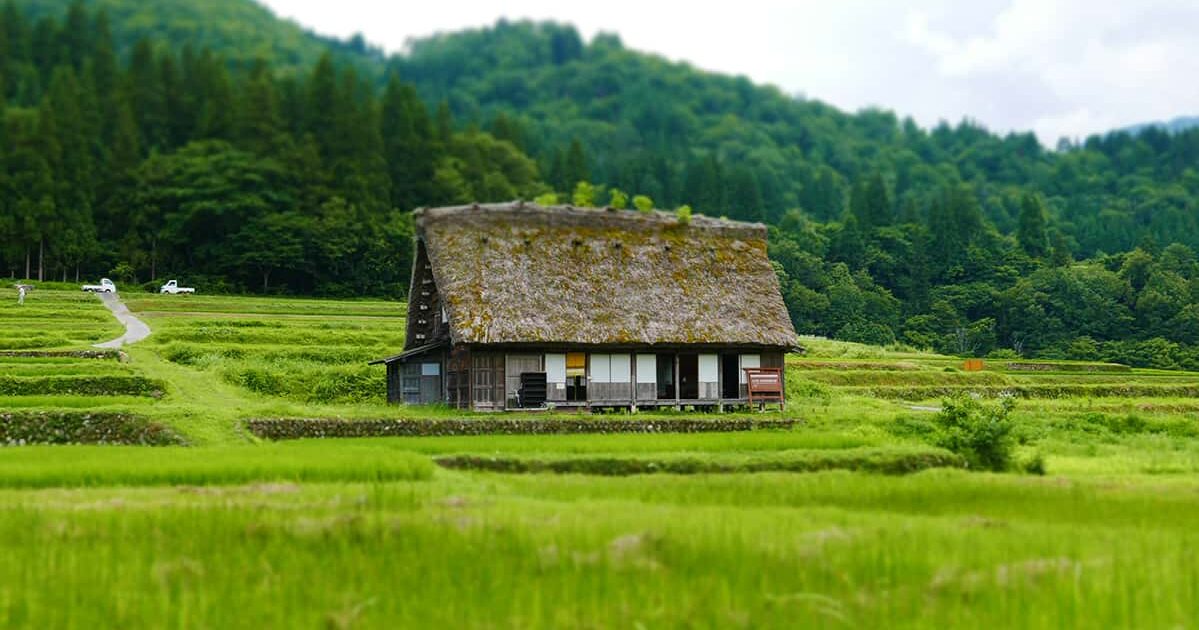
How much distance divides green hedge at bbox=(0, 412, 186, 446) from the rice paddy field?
1.3 inches

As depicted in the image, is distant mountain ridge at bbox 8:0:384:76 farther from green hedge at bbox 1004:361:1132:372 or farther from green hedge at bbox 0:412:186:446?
green hedge at bbox 0:412:186:446

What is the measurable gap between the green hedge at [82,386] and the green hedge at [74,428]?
491 cm

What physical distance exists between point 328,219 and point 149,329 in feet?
79.5

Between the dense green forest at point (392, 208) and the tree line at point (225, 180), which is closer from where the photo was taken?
the tree line at point (225, 180)

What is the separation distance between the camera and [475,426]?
70.6ft

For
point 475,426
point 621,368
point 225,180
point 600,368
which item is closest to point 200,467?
point 475,426

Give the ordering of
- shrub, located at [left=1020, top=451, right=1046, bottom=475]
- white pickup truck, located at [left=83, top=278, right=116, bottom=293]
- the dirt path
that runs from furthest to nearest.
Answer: white pickup truck, located at [left=83, top=278, right=116, bottom=293] < the dirt path < shrub, located at [left=1020, top=451, right=1046, bottom=475]

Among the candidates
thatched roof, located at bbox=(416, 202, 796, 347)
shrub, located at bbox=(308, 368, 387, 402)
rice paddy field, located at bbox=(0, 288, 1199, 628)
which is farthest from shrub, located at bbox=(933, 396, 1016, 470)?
shrub, located at bbox=(308, 368, 387, 402)

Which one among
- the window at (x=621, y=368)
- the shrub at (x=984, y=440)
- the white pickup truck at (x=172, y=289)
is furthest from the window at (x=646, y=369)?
the white pickup truck at (x=172, y=289)

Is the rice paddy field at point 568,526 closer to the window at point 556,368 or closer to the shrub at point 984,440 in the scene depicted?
the shrub at point 984,440

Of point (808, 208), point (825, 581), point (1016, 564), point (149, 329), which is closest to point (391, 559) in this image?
point (825, 581)

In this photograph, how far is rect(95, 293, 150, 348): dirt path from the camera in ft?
112

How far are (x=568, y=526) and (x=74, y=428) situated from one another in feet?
41.9

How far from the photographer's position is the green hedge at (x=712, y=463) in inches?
631
